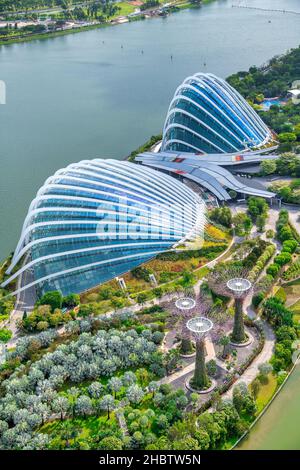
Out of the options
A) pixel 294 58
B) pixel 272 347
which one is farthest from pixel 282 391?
pixel 294 58

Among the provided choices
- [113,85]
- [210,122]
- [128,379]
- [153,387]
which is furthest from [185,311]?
[113,85]

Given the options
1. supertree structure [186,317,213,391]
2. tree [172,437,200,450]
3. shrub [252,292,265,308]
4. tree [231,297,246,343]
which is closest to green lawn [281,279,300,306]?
shrub [252,292,265,308]

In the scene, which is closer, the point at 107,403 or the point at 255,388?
the point at 107,403

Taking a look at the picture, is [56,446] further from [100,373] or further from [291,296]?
[291,296]

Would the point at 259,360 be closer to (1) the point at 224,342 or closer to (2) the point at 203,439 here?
(1) the point at 224,342

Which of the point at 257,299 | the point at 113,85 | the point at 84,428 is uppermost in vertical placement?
the point at 113,85
